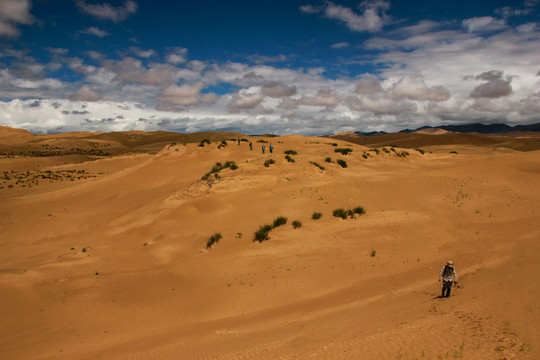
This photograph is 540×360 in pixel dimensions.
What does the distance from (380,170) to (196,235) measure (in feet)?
58.8

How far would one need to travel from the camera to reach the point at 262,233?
14477mm

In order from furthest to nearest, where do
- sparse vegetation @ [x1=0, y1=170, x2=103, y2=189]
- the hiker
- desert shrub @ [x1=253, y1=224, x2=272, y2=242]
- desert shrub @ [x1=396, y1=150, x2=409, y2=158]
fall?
desert shrub @ [x1=396, y1=150, x2=409, y2=158] → sparse vegetation @ [x1=0, y1=170, x2=103, y2=189] → desert shrub @ [x1=253, y1=224, x2=272, y2=242] → the hiker

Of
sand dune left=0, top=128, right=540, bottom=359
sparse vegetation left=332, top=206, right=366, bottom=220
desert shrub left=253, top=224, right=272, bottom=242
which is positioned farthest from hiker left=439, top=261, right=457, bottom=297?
sparse vegetation left=332, top=206, right=366, bottom=220

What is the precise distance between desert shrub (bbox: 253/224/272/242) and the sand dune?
24cm

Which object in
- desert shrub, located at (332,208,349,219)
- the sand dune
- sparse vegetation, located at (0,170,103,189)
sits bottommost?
the sand dune

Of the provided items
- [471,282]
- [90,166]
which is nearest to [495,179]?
[471,282]

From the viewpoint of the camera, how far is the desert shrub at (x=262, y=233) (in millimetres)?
14219

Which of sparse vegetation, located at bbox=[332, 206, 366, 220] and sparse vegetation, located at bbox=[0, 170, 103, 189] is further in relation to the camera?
sparse vegetation, located at bbox=[0, 170, 103, 189]

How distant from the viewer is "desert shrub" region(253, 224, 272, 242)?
14.2 m

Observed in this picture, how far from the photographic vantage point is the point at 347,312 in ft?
27.3

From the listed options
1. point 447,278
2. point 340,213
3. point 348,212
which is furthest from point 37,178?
point 447,278

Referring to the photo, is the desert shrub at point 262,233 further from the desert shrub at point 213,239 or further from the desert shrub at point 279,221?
the desert shrub at point 213,239

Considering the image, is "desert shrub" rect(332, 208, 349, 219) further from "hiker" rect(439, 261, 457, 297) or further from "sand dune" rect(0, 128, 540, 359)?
"hiker" rect(439, 261, 457, 297)

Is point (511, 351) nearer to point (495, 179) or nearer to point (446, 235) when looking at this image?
point (446, 235)
